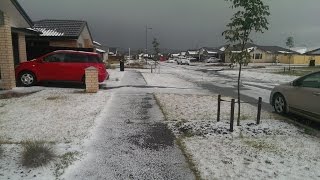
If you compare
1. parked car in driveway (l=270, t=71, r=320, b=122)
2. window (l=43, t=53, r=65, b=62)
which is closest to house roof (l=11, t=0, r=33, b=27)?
window (l=43, t=53, r=65, b=62)

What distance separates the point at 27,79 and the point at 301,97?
1244cm

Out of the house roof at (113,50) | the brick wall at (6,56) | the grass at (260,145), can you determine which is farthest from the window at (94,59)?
the house roof at (113,50)

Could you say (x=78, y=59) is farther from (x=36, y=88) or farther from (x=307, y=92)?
(x=307, y=92)

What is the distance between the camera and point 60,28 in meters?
27.1

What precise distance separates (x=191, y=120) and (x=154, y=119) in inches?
41.9

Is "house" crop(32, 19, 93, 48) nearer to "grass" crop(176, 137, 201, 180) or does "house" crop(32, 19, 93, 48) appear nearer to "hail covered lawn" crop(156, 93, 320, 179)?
"hail covered lawn" crop(156, 93, 320, 179)

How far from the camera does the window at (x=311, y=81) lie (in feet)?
27.9

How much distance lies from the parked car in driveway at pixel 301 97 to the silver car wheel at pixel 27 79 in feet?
37.5

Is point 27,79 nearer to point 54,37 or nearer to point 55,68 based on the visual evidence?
point 55,68

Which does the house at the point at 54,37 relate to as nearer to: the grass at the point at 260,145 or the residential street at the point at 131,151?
the residential street at the point at 131,151

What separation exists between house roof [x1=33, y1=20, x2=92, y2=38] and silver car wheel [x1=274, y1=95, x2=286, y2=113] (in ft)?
64.4

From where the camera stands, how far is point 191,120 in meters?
8.71

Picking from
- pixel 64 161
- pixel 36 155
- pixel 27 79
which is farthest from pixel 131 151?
pixel 27 79

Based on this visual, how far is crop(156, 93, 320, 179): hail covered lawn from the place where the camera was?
5.24 m
